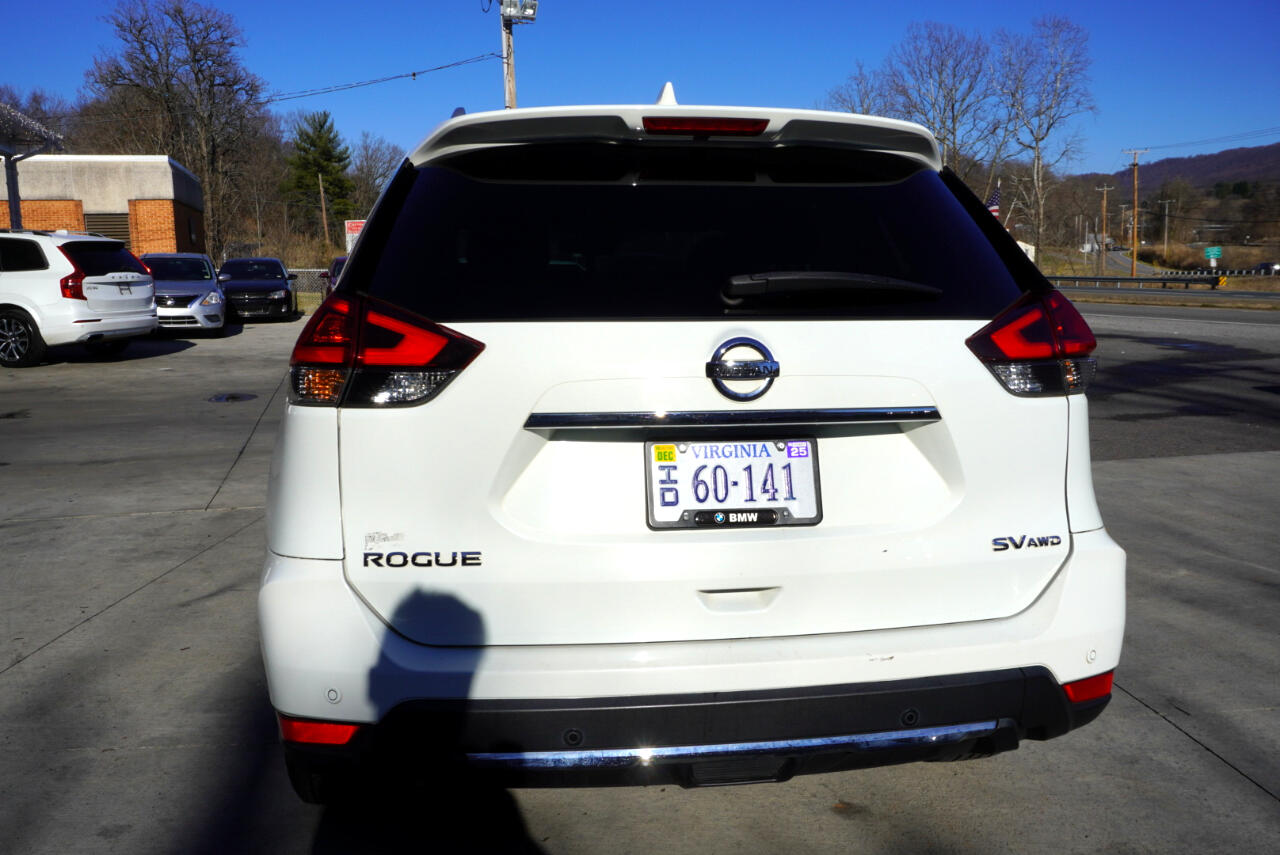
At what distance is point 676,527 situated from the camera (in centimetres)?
229

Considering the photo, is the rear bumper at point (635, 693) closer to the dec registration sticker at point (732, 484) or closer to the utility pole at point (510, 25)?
the dec registration sticker at point (732, 484)

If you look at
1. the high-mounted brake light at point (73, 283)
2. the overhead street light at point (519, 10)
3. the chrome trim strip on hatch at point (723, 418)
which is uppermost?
the overhead street light at point (519, 10)

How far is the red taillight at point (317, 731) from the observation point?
2.27m

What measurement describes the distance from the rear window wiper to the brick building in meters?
39.9

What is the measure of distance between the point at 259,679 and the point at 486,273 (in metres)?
2.23

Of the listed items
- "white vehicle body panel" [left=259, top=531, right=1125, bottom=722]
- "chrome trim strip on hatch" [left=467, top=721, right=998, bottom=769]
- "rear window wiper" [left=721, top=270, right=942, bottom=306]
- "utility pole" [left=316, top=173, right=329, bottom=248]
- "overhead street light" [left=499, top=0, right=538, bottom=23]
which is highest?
"overhead street light" [left=499, top=0, right=538, bottom=23]

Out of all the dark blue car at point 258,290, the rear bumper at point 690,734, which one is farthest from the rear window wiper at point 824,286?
the dark blue car at point 258,290

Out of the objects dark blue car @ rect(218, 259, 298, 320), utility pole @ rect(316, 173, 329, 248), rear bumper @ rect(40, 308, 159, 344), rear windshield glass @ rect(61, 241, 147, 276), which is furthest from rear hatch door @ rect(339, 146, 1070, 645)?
utility pole @ rect(316, 173, 329, 248)

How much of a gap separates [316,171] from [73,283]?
233ft

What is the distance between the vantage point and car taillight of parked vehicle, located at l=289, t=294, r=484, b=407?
226 centimetres

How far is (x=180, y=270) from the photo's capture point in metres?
22.3

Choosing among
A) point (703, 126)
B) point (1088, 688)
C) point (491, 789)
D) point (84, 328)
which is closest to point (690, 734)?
point (491, 789)

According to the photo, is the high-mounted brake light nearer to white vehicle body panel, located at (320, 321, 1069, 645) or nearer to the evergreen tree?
white vehicle body panel, located at (320, 321, 1069, 645)

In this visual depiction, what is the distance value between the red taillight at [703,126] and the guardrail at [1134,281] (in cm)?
5341
